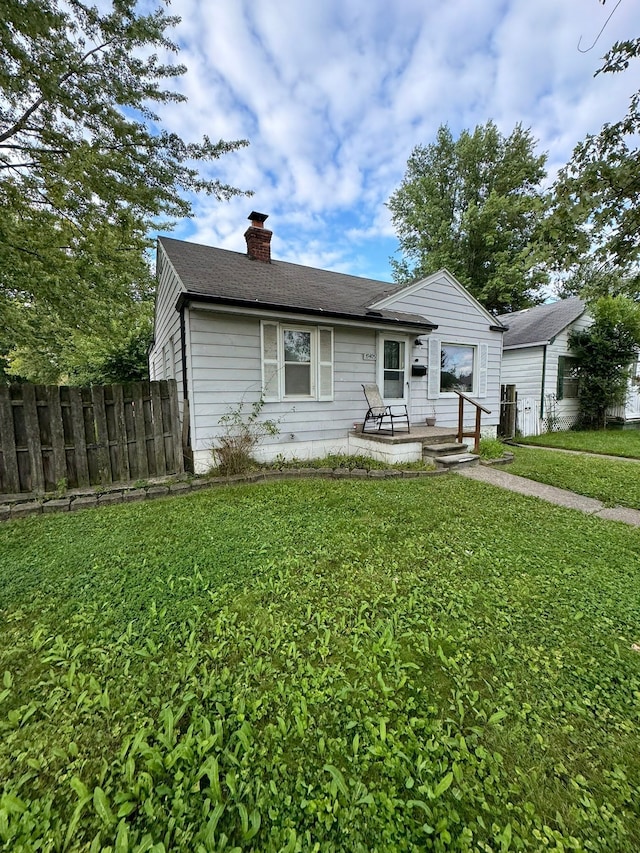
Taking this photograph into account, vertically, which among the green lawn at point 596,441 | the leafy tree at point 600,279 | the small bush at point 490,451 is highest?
the leafy tree at point 600,279

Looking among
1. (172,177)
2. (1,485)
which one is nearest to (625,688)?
(1,485)

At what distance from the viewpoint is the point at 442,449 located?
656 centimetres

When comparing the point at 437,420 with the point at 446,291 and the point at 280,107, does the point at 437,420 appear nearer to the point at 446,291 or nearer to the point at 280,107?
the point at 446,291

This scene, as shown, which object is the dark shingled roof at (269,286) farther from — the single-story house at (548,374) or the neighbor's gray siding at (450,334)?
the single-story house at (548,374)

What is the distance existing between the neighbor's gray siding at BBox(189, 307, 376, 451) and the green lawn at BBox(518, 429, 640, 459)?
5931mm

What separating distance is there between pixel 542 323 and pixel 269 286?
36.4 feet

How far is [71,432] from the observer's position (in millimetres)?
4820

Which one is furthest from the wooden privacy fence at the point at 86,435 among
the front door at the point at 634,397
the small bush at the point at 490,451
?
the front door at the point at 634,397

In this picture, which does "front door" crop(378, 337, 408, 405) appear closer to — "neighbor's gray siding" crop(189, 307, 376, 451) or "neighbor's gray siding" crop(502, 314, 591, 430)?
"neighbor's gray siding" crop(189, 307, 376, 451)

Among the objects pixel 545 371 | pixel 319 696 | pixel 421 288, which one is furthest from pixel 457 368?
pixel 319 696

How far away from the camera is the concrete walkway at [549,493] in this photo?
4232mm

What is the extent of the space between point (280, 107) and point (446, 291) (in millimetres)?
5475

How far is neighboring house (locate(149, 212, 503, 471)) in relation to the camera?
5.73 metres

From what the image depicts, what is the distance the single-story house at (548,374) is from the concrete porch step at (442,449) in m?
5.51
